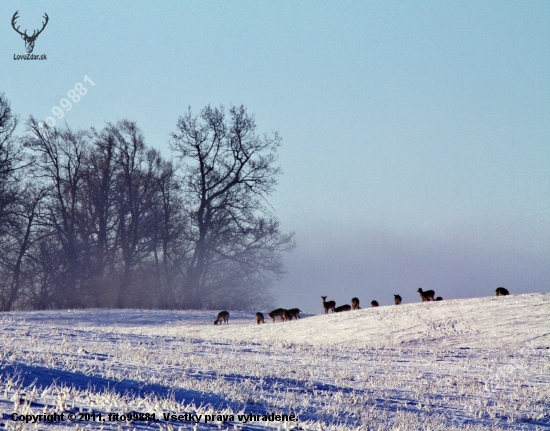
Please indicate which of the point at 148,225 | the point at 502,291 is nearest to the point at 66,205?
the point at 148,225

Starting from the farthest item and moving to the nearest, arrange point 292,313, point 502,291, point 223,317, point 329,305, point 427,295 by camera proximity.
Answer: point 329,305, point 223,317, point 292,313, point 427,295, point 502,291

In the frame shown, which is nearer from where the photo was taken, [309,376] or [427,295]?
[309,376]

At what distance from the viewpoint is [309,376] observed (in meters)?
11.2

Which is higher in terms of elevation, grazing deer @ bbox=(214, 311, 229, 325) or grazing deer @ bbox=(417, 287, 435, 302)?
grazing deer @ bbox=(417, 287, 435, 302)

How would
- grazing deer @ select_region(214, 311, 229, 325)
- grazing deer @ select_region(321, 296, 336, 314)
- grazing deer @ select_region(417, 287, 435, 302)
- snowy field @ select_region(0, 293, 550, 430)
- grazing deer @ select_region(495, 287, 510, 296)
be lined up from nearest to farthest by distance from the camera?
1. snowy field @ select_region(0, 293, 550, 430)
2. grazing deer @ select_region(495, 287, 510, 296)
3. grazing deer @ select_region(417, 287, 435, 302)
4. grazing deer @ select_region(214, 311, 229, 325)
5. grazing deer @ select_region(321, 296, 336, 314)

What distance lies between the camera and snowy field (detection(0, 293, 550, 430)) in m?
6.72

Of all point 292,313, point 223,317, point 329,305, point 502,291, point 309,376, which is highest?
point 502,291

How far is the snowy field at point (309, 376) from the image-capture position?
6.72 metres

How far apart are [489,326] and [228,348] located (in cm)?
844

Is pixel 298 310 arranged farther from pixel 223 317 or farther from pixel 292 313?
pixel 223 317

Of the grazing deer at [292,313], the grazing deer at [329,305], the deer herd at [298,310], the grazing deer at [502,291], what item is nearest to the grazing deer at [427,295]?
the deer herd at [298,310]

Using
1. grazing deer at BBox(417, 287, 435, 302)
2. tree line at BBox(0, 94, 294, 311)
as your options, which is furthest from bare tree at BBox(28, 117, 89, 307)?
grazing deer at BBox(417, 287, 435, 302)

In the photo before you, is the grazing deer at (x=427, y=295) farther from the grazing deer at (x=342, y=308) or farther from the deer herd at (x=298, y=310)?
the grazing deer at (x=342, y=308)

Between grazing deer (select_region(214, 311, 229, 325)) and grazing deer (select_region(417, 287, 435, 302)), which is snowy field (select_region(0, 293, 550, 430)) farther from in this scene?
grazing deer (select_region(214, 311, 229, 325))
